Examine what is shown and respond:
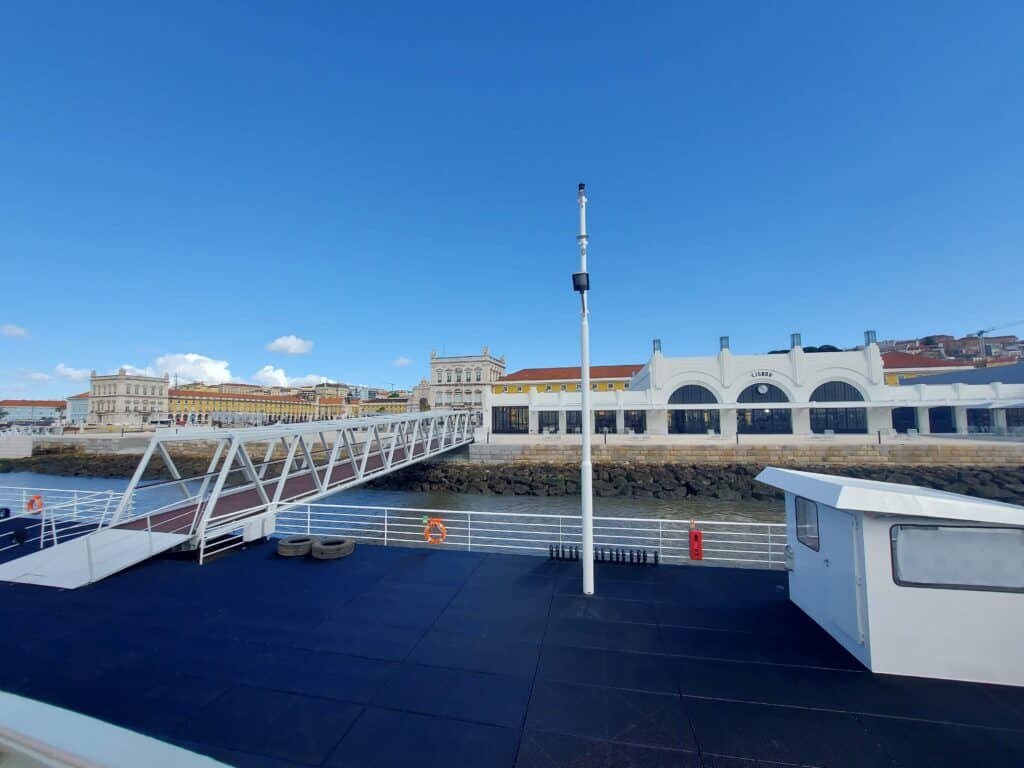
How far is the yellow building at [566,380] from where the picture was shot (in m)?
53.5

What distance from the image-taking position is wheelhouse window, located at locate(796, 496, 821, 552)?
14.9ft

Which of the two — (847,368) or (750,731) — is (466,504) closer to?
(750,731)

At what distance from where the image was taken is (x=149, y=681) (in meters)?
3.73

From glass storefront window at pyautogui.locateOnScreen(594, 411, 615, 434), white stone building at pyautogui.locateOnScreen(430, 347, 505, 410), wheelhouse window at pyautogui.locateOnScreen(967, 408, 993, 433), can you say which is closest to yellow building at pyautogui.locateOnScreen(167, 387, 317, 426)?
white stone building at pyautogui.locateOnScreen(430, 347, 505, 410)

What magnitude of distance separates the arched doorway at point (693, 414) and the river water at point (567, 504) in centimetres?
1244

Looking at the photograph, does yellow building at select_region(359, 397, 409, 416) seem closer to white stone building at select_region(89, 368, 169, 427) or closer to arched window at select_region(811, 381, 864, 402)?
white stone building at select_region(89, 368, 169, 427)

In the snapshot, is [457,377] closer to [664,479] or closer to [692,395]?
[692,395]

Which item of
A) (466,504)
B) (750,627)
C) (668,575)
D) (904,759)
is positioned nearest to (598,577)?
(668,575)

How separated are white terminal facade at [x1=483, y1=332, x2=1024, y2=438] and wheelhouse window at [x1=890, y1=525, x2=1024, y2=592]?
2822 centimetres

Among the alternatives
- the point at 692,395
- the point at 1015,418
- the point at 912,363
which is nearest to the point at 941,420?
the point at 1015,418

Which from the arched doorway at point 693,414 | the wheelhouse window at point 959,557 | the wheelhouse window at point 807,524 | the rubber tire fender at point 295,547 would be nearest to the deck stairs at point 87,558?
the rubber tire fender at point 295,547

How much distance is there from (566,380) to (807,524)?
5075 centimetres

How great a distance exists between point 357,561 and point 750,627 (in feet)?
17.6

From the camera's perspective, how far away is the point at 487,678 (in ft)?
12.4
